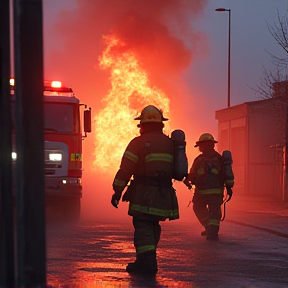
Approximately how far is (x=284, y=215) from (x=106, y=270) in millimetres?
11934

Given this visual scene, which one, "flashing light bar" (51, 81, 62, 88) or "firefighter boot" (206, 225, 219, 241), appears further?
"flashing light bar" (51, 81, 62, 88)

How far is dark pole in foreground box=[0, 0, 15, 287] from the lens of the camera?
430 cm

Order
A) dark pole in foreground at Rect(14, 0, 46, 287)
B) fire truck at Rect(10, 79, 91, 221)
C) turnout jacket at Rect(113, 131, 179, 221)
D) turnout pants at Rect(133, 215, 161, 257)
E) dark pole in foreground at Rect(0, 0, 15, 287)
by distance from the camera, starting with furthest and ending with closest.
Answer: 1. fire truck at Rect(10, 79, 91, 221)
2. turnout jacket at Rect(113, 131, 179, 221)
3. turnout pants at Rect(133, 215, 161, 257)
4. dark pole in foreground at Rect(0, 0, 15, 287)
5. dark pole in foreground at Rect(14, 0, 46, 287)

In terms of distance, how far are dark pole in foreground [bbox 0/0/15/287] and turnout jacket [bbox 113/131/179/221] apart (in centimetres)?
405

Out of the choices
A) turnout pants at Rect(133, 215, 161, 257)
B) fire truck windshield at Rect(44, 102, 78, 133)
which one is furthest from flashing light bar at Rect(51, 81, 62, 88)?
turnout pants at Rect(133, 215, 161, 257)

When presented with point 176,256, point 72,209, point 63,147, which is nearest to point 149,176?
point 176,256

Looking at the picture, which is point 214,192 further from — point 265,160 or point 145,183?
point 265,160

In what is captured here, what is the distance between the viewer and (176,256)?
10289 millimetres

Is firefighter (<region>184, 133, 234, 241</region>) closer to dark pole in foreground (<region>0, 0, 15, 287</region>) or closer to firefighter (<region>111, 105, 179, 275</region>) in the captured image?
firefighter (<region>111, 105, 179, 275</region>)

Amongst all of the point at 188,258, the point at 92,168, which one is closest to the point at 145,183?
the point at 188,258

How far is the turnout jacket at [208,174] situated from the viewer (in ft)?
43.0

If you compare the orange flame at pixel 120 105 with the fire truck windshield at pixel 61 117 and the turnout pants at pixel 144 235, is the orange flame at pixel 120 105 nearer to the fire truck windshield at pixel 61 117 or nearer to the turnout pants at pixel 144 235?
the fire truck windshield at pixel 61 117

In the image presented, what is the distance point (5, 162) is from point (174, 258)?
5.94m

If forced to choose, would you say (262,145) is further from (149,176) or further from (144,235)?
(144,235)
